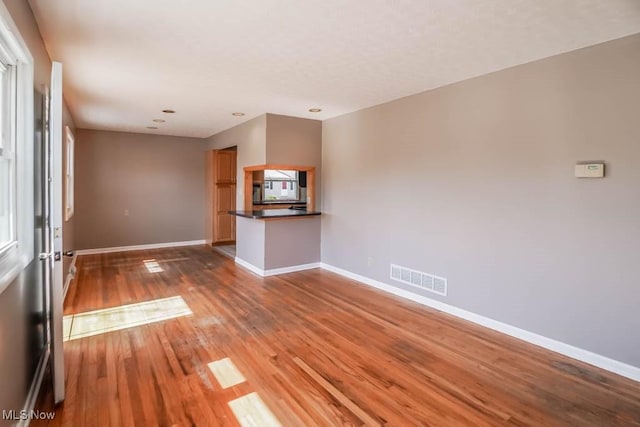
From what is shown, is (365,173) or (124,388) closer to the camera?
(124,388)

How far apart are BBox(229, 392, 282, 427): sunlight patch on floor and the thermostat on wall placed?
2.76m

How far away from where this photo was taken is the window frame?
6.01 feet

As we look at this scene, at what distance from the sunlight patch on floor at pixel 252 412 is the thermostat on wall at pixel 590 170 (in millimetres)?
2763

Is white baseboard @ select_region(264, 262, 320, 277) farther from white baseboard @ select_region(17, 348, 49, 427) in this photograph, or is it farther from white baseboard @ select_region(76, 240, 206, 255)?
white baseboard @ select_region(76, 240, 206, 255)

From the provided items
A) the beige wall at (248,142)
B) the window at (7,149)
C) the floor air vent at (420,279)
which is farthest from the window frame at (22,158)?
the floor air vent at (420,279)

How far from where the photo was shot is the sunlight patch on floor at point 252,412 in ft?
6.33

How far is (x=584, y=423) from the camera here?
1.99m

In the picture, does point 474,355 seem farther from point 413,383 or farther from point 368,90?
point 368,90

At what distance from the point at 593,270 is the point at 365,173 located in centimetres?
270

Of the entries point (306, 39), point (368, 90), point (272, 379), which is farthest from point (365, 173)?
point (272, 379)

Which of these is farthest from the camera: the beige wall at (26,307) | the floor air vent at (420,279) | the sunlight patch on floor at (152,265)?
the sunlight patch on floor at (152,265)

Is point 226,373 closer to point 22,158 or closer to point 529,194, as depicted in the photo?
point 22,158

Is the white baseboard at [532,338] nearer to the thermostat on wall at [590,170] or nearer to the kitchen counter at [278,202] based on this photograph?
the thermostat on wall at [590,170]

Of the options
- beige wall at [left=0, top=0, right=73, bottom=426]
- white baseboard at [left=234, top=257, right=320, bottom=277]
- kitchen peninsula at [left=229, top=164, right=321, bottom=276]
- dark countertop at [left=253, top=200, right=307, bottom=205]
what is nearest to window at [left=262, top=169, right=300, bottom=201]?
dark countertop at [left=253, top=200, right=307, bottom=205]
